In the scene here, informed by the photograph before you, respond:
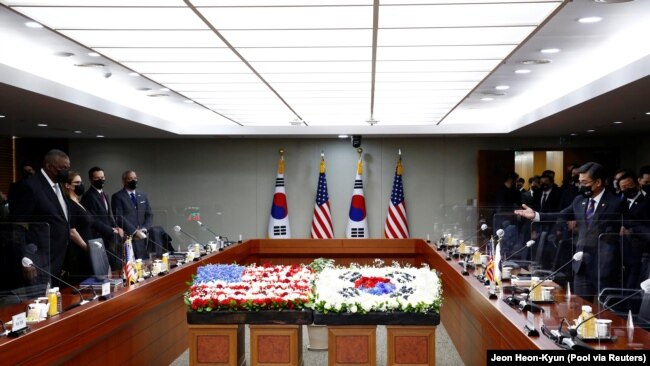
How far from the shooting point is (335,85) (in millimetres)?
7930

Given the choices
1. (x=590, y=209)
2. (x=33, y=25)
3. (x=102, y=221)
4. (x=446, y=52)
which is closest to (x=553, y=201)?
(x=590, y=209)

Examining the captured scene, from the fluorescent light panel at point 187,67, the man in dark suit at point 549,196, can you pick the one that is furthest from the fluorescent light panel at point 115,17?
the man in dark suit at point 549,196

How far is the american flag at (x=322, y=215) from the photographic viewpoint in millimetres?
13391

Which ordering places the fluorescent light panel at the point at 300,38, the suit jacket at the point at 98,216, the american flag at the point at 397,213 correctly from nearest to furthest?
the fluorescent light panel at the point at 300,38 < the suit jacket at the point at 98,216 < the american flag at the point at 397,213

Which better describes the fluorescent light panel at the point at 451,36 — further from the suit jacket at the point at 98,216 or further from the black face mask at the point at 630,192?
the suit jacket at the point at 98,216

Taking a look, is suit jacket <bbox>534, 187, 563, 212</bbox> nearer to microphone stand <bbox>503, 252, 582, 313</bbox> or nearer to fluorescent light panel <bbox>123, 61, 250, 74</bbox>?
microphone stand <bbox>503, 252, 582, 313</bbox>

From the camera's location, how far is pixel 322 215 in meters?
13.4

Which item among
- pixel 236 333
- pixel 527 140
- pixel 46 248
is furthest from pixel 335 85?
pixel 527 140

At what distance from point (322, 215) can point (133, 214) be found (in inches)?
232

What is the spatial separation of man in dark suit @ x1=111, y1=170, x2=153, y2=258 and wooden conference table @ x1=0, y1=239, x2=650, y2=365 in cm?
42

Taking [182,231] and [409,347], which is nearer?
[409,347]

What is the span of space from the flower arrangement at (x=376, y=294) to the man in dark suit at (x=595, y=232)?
1083 millimetres

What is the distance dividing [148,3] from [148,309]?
2588 mm

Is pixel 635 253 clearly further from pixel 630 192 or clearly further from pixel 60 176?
pixel 60 176
